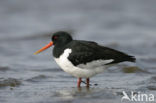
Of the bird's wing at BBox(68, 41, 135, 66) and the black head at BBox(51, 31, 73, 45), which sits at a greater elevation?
the black head at BBox(51, 31, 73, 45)

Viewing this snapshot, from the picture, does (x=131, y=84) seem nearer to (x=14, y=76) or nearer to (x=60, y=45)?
(x=60, y=45)

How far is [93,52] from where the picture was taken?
7531 millimetres

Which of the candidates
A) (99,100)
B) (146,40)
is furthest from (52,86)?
(146,40)

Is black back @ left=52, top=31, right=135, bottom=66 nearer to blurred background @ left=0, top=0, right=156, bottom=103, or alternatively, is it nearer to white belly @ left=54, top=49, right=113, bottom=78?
white belly @ left=54, top=49, right=113, bottom=78

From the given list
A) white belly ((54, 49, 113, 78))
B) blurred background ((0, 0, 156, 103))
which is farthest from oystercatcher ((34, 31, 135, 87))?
blurred background ((0, 0, 156, 103))

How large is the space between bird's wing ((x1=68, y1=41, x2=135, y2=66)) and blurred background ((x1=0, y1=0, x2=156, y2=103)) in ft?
1.92

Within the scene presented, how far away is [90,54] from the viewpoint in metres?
7.50

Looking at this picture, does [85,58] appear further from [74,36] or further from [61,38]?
[74,36]

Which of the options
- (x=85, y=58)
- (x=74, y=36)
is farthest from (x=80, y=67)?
(x=74, y=36)

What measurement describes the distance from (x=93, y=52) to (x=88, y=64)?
0.83 ft

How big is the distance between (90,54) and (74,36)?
8.29m

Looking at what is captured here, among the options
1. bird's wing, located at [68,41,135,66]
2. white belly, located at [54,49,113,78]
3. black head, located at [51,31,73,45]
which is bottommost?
white belly, located at [54,49,113,78]

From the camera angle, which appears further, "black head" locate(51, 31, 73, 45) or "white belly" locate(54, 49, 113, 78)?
"black head" locate(51, 31, 73, 45)

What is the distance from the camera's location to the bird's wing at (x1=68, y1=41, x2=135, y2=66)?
24.4 feet
